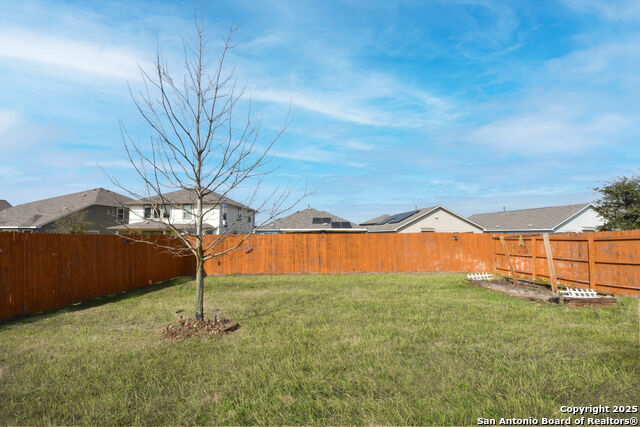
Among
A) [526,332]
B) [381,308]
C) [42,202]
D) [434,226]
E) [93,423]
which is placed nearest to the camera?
[93,423]

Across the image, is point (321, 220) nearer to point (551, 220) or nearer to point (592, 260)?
point (551, 220)

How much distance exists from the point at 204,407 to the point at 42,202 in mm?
38119

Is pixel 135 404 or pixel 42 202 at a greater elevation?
pixel 42 202

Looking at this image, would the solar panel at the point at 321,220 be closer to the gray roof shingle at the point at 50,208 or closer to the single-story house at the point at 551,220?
the single-story house at the point at 551,220


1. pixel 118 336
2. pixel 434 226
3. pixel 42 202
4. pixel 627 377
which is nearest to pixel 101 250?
pixel 118 336

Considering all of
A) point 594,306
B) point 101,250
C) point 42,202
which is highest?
point 42,202

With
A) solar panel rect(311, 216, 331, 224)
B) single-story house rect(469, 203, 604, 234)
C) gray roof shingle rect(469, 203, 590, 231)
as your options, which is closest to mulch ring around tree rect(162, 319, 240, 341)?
solar panel rect(311, 216, 331, 224)

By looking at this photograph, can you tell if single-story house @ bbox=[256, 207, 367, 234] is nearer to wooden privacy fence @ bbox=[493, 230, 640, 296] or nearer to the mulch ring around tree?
wooden privacy fence @ bbox=[493, 230, 640, 296]

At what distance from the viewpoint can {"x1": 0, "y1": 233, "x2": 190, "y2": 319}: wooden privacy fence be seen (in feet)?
26.2

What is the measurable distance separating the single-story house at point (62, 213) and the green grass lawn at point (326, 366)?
24.2m

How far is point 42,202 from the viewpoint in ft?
108

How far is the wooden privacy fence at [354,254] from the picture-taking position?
16.6m

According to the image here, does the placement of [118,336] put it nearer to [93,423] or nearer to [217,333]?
[217,333]

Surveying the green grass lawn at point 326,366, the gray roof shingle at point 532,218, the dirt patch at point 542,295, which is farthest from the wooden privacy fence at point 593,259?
the gray roof shingle at point 532,218
